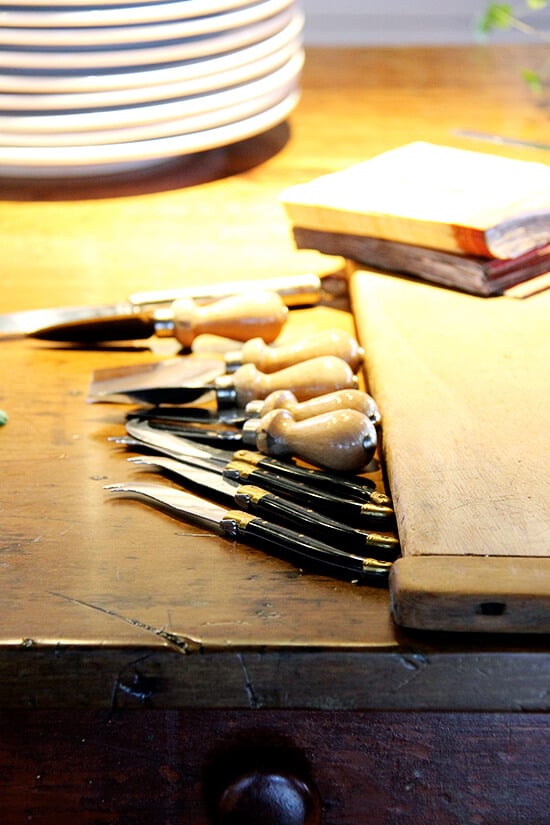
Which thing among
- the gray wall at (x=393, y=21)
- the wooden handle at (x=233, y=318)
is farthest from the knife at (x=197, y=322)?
the gray wall at (x=393, y=21)

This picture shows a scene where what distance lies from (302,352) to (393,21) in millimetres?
1272

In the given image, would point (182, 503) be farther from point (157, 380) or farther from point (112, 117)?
point (112, 117)

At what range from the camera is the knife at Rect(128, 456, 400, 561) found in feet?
1.43

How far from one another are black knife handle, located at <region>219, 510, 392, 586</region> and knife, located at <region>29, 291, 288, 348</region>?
199 mm

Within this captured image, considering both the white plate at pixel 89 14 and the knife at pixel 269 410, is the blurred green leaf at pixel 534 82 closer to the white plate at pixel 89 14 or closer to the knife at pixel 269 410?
the white plate at pixel 89 14

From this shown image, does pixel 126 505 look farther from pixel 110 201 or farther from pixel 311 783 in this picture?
pixel 110 201

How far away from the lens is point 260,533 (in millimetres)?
448

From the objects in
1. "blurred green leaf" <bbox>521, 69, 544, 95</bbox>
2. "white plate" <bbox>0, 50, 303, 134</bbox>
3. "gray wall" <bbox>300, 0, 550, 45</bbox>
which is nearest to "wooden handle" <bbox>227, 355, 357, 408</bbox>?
"white plate" <bbox>0, 50, 303, 134</bbox>

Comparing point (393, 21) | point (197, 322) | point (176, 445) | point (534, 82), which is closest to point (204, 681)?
point (176, 445)

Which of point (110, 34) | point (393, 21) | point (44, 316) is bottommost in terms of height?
point (393, 21)

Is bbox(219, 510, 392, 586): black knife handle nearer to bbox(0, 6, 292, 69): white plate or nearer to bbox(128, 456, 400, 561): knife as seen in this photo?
bbox(128, 456, 400, 561): knife

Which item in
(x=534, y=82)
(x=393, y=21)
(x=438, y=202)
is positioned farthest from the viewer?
(x=393, y=21)

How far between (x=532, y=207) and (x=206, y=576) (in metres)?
0.37

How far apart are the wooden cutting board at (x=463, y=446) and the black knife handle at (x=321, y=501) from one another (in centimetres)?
1
